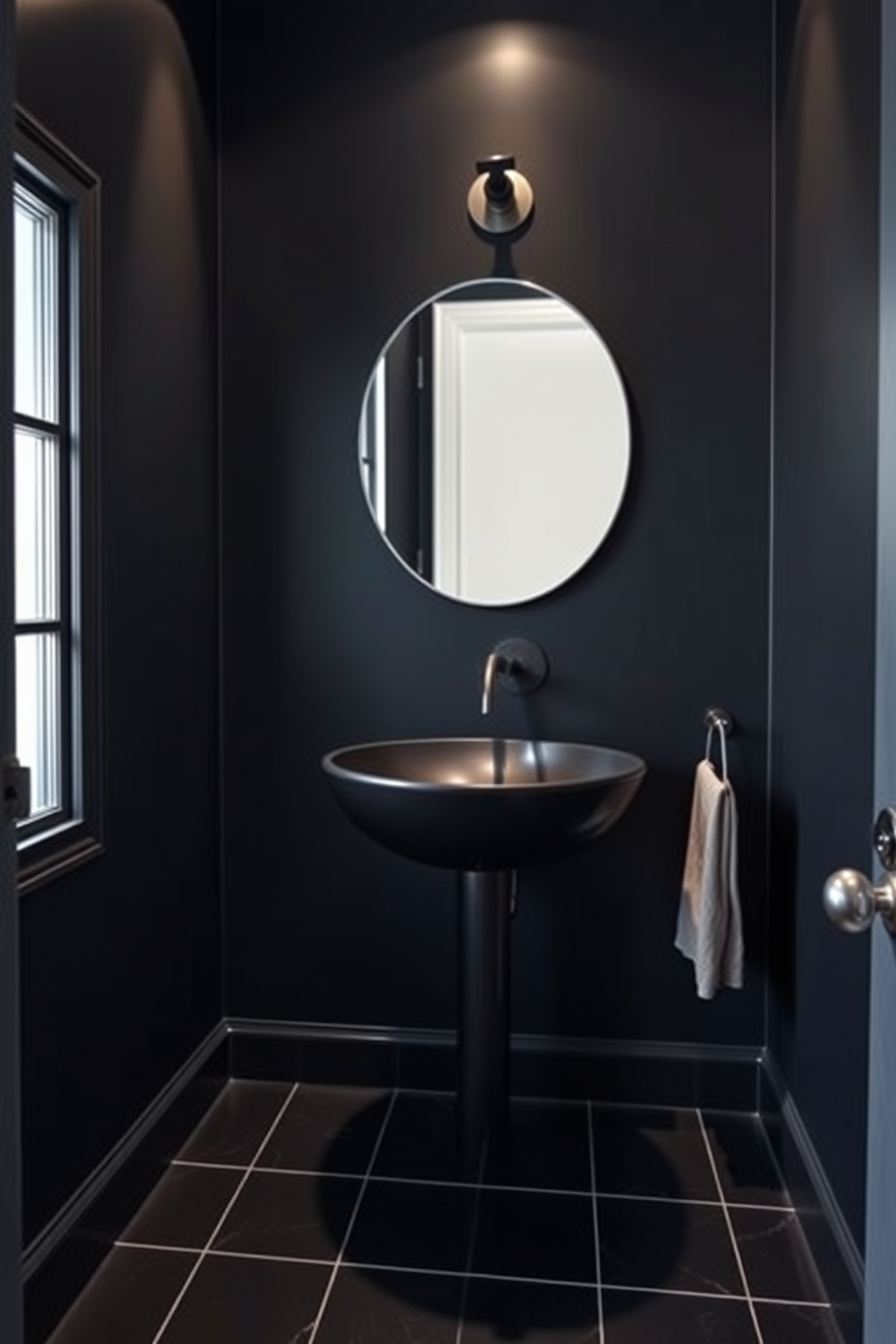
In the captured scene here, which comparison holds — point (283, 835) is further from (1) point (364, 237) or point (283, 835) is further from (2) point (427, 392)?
(1) point (364, 237)

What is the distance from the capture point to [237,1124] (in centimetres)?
220

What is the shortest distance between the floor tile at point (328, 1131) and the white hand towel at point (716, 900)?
0.78 metres

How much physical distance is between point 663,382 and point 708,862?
106 centimetres

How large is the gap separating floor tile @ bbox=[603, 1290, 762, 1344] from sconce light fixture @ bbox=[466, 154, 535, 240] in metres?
2.11

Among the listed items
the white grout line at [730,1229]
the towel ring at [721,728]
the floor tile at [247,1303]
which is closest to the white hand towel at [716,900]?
the towel ring at [721,728]

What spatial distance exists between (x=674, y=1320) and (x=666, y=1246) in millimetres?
186

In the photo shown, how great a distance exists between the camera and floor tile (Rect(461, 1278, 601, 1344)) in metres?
1.55

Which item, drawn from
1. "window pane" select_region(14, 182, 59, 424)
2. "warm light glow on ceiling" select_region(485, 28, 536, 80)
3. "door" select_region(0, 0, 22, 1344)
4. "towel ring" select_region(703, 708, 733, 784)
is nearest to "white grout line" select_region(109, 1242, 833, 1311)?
"door" select_region(0, 0, 22, 1344)

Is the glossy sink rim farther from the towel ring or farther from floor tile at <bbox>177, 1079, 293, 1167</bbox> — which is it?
floor tile at <bbox>177, 1079, 293, 1167</bbox>

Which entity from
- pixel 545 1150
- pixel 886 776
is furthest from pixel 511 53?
Result: pixel 545 1150

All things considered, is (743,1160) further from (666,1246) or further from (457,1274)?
(457,1274)

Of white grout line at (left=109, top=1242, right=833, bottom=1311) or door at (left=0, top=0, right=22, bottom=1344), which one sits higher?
door at (left=0, top=0, right=22, bottom=1344)

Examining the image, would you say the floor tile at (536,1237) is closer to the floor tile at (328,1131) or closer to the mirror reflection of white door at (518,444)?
the floor tile at (328,1131)

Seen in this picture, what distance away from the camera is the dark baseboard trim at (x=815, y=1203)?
1494 millimetres
